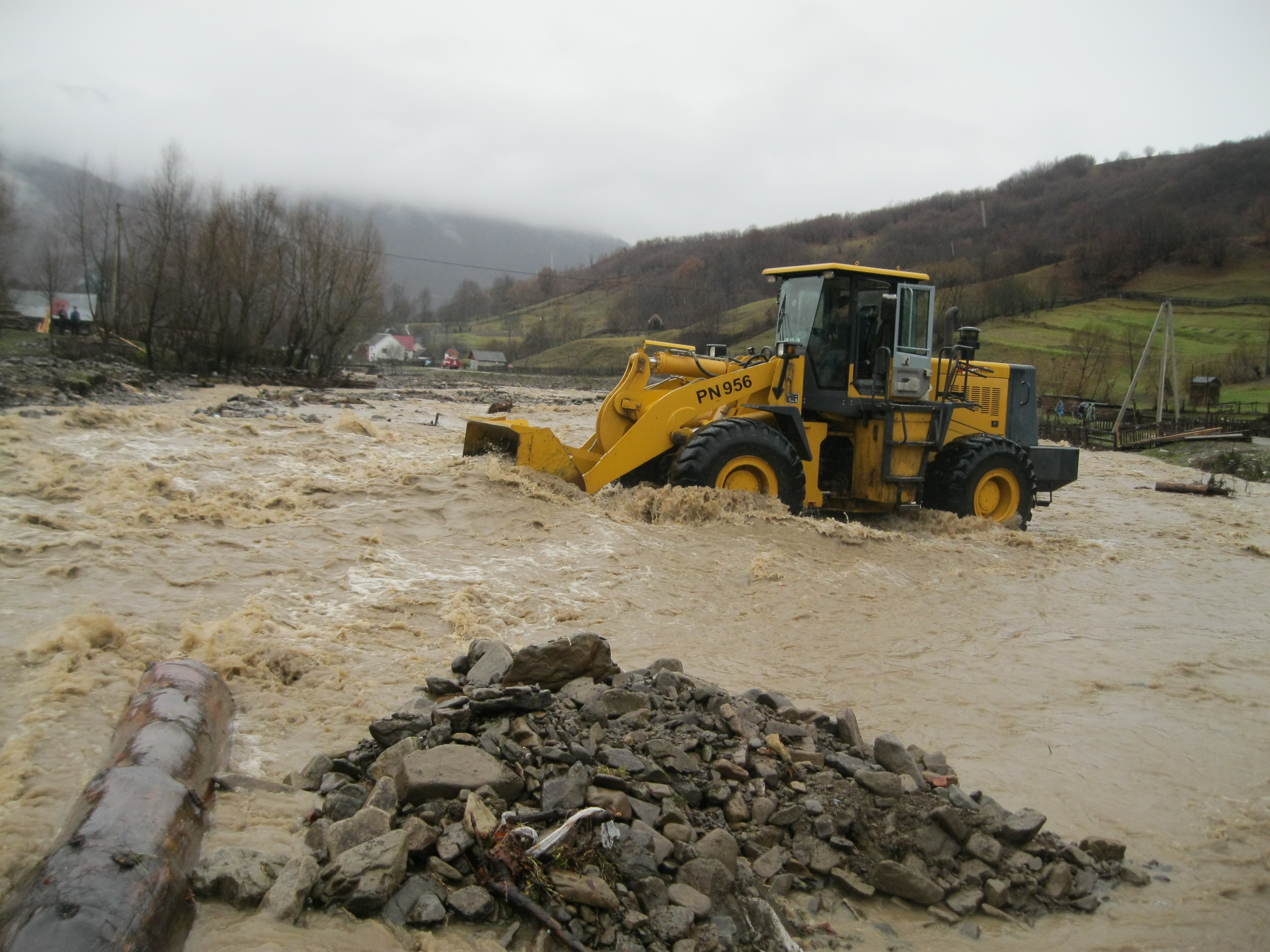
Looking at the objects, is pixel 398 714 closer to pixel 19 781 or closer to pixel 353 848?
pixel 353 848

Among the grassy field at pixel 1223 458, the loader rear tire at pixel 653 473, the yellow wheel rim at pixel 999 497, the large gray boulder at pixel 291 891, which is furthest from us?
the grassy field at pixel 1223 458

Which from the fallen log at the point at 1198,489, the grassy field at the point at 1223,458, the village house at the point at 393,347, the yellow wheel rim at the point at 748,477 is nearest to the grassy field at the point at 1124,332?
the grassy field at the point at 1223,458

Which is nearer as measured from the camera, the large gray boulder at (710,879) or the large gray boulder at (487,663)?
the large gray boulder at (710,879)

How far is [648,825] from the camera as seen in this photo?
3963 mm

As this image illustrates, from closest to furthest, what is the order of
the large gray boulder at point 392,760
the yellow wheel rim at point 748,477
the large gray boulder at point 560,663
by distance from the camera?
the large gray boulder at point 392,760
the large gray boulder at point 560,663
the yellow wheel rim at point 748,477

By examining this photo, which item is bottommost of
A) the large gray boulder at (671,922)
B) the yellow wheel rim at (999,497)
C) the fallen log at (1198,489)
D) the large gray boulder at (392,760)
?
the large gray boulder at (671,922)

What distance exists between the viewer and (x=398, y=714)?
15.5 feet

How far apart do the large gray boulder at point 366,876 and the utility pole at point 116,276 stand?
3724 centimetres

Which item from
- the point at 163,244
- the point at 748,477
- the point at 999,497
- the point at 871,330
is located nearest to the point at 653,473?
the point at 748,477

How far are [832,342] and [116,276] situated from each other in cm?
3413

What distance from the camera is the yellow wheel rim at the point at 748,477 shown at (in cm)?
1065

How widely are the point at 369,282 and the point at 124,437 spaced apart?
30.2 m

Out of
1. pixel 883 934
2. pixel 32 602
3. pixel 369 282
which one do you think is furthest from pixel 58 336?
pixel 883 934

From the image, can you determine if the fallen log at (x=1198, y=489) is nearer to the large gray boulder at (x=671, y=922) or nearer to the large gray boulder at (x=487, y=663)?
the large gray boulder at (x=487, y=663)
